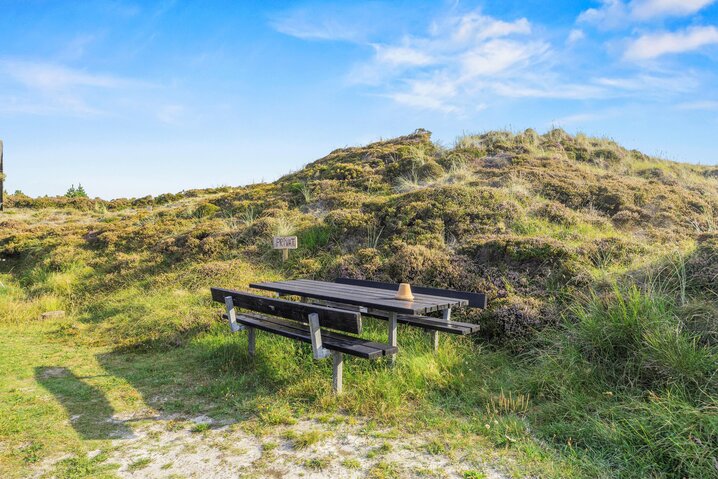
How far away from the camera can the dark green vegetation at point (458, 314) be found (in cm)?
370

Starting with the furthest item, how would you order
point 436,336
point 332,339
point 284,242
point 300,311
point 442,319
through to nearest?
point 284,242 < point 442,319 < point 436,336 < point 332,339 < point 300,311

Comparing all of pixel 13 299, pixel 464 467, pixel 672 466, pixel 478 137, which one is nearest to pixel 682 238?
pixel 672 466

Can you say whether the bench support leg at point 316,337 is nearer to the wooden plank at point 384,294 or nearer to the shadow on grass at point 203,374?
the shadow on grass at point 203,374

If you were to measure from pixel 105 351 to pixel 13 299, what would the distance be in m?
5.16

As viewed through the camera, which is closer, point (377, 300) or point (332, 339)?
point (332, 339)

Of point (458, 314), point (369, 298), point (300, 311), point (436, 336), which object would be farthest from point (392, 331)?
point (458, 314)

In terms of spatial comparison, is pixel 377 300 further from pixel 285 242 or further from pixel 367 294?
pixel 285 242

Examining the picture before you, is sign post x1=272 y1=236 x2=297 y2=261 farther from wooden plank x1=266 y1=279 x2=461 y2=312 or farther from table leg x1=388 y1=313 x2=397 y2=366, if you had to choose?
table leg x1=388 y1=313 x2=397 y2=366

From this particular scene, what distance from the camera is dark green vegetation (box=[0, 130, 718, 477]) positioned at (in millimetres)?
3697

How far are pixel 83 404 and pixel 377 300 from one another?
3.06 metres

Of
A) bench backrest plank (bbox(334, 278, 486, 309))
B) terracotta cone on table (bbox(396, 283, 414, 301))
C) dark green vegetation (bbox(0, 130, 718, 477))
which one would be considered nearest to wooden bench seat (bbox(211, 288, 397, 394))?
dark green vegetation (bbox(0, 130, 718, 477))

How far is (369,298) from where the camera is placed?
5180 mm

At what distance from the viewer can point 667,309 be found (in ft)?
15.6

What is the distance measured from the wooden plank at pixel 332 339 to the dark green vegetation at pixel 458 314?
0.33 m
